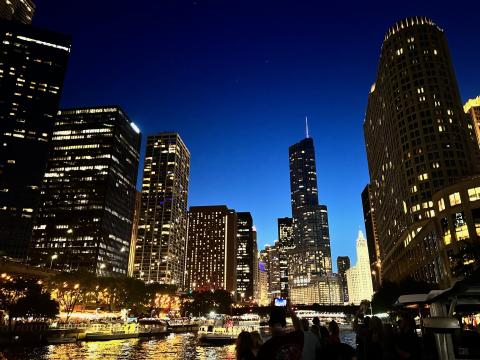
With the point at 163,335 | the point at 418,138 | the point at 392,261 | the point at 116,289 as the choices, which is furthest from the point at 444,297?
the point at 392,261

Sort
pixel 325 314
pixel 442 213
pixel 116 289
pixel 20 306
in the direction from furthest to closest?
pixel 325 314 < pixel 116 289 < pixel 442 213 < pixel 20 306

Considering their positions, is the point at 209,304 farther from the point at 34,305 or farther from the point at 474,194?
the point at 474,194

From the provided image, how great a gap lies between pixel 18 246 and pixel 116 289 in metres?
97.0

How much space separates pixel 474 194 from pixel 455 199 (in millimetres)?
4052

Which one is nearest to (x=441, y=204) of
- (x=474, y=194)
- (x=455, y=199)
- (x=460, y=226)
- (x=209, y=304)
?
(x=455, y=199)

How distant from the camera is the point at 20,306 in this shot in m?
64.2

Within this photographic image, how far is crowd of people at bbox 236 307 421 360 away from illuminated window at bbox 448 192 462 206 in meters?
78.3

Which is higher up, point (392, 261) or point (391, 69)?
point (391, 69)

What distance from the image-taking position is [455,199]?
3159 inches

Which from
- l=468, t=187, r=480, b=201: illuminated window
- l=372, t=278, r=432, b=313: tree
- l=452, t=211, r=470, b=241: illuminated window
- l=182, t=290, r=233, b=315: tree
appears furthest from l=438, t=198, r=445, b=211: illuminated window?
l=182, t=290, r=233, b=315: tree

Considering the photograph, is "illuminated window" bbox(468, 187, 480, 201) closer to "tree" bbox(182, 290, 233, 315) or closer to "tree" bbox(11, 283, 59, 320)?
"tree" bbox(11, 283, 59, 320)

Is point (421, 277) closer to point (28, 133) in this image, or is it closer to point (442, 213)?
point (442, 213)

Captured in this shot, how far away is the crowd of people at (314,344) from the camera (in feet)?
18.7

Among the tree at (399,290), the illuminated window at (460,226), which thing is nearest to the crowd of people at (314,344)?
the tree at (399,290)
